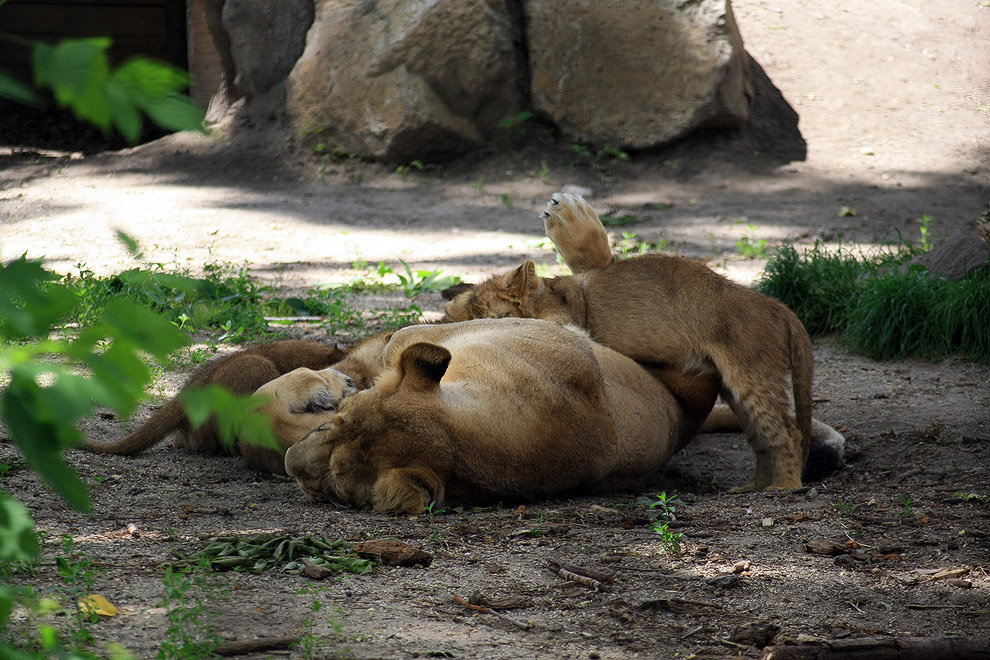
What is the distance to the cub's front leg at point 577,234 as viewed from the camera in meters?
5.98

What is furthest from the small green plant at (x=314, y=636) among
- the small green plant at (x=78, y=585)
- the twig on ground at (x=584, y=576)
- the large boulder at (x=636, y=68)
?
the large boulder at (x=636, y=68)

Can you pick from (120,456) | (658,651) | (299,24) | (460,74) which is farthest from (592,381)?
(299,24)

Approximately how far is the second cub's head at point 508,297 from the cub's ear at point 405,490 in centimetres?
170

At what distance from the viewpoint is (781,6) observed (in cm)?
1475

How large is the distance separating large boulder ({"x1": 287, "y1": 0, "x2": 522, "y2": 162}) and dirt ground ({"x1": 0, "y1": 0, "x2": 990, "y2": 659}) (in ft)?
1.65

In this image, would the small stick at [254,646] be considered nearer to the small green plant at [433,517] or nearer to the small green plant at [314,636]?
the small green plant at [314,636]

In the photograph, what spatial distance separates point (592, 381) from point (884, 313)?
3476mm

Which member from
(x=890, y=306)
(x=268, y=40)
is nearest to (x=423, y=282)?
(x=890, y=306)

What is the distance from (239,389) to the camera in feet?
16.0

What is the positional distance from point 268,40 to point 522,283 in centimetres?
993

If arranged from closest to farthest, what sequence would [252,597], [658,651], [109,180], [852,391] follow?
[658,651] → [252,597] → [852,391] → [109,180]

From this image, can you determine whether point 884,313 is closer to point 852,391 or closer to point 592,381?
point 852,391

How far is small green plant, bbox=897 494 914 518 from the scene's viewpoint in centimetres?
396

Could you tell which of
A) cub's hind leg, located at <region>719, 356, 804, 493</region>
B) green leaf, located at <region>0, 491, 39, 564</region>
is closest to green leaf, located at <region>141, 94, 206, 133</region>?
green leaf, located at <region>0, 491, 39, 564</region>
